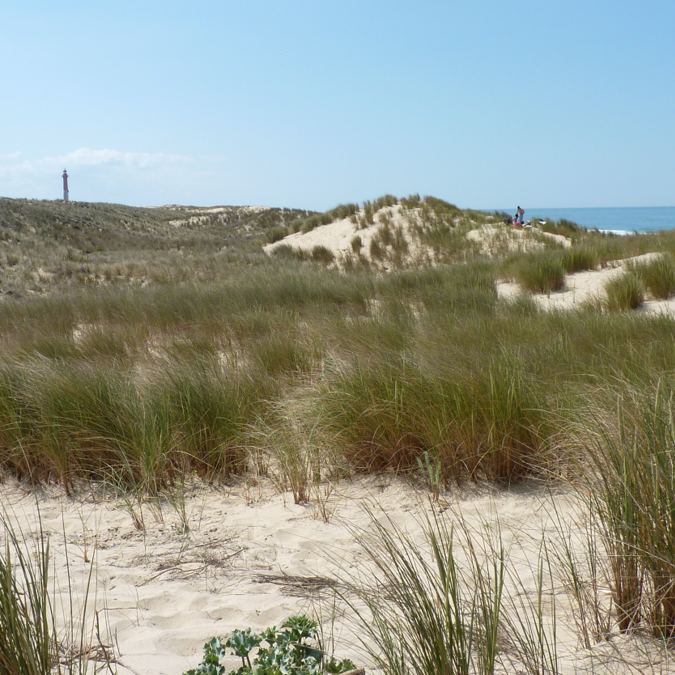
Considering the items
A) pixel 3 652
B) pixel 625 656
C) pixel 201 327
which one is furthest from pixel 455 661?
pixel 201 327

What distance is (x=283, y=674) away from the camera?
143 cm

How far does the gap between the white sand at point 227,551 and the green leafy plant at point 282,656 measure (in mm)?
131

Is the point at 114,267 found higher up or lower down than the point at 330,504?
higher up

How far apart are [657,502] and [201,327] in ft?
18.1

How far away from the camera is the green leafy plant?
1.46 metres

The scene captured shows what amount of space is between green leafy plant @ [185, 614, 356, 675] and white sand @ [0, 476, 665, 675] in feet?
0.43

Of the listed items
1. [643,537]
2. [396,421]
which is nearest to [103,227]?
[396,421]

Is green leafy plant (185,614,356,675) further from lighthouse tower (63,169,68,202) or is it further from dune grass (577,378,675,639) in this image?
→ lighthouse tower (63,169,68,202)

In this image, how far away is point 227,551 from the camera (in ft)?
7.93

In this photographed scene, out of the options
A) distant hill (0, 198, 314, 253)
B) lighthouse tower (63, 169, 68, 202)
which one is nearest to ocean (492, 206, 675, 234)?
distant hill (0, 198, 314, 253)

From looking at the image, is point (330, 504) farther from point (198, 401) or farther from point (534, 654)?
point (534, 654)

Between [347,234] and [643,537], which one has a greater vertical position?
[347,234]

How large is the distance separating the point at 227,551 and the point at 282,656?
98 centimetres

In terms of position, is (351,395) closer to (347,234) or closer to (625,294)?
(625,294)
